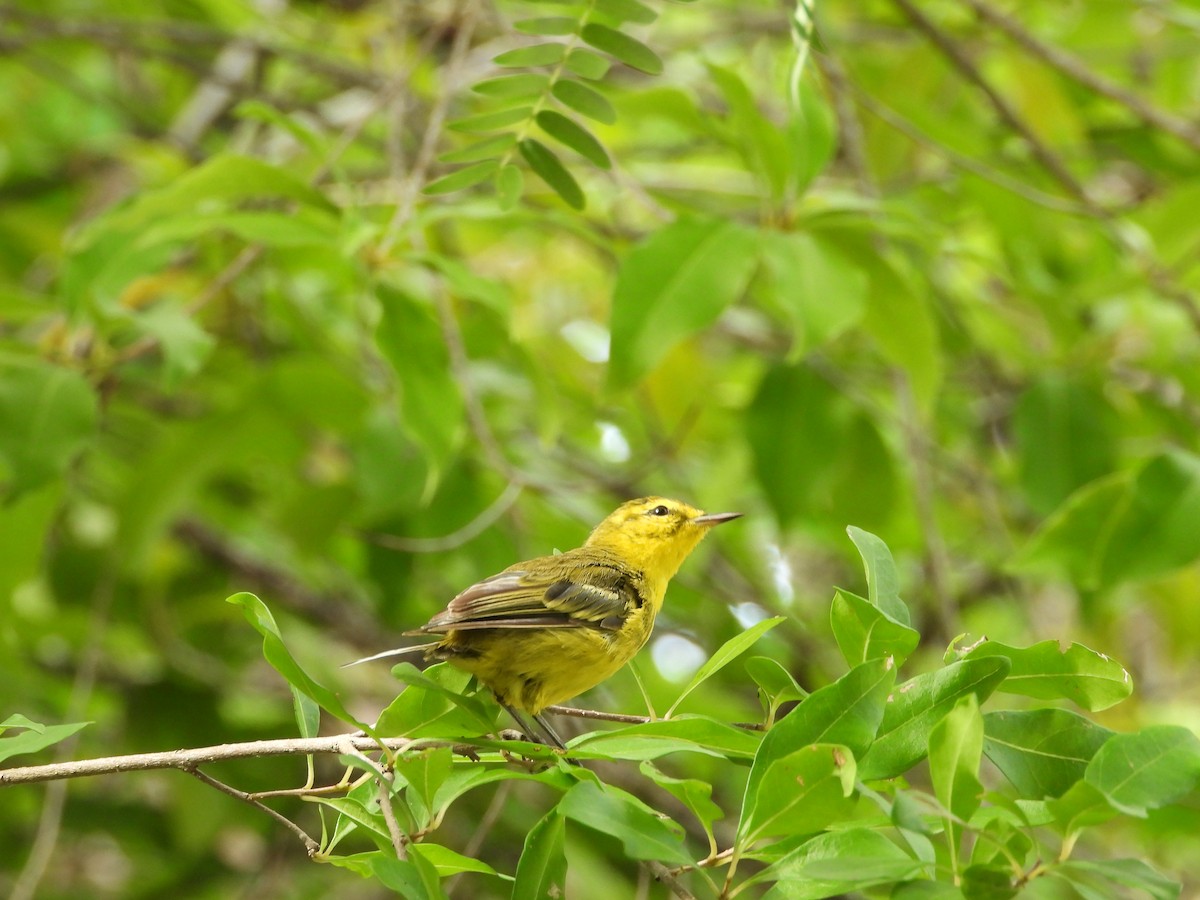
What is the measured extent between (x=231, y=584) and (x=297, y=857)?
1.26 meters

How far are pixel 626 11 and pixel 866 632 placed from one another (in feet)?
4.46

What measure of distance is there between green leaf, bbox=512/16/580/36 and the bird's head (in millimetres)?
1498

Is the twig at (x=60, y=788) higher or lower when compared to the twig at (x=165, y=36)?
lower

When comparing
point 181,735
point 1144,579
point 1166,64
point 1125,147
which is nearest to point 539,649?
point 1144,579

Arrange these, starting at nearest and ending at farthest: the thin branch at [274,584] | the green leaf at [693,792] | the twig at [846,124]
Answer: the green leaf at [693,792]
the twig at [846,124]
the thin branch at [274,584]

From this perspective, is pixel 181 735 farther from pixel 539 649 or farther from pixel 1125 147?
pixel 1125 147

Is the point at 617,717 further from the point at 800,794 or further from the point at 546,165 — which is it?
the point at 546,165

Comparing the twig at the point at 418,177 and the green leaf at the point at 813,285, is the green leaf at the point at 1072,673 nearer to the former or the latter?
the green leaf at the point at 813,285

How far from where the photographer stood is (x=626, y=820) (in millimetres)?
1751

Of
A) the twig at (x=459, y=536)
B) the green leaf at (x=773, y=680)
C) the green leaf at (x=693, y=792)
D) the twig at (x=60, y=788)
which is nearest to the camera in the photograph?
the green leaf at (x=693, y=792)

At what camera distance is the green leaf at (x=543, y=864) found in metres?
1.85

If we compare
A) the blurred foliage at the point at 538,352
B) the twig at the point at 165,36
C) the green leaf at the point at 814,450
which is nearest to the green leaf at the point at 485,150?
the blurred foliage at the point at 538,352

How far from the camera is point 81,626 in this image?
4883 millimetres

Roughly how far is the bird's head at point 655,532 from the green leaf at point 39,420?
4.68ft
